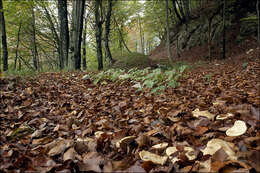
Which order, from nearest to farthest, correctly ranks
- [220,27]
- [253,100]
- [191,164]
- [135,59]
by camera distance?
1. [191,164]
2. [253,100]
3. [135,59]
4. [220,27]

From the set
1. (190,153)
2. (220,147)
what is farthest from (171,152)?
(220,147)

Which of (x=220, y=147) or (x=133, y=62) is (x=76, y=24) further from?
(x=220, y=147)

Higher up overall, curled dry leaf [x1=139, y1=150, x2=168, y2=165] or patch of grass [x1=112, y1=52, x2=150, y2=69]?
patch of grass [x1=112, y1=52, x2=150, y2=69]

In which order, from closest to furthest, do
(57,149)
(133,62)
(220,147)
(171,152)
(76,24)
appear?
1. (220,147)
2. (171,152)
3. (57,149)
4. (76,24)
5. (133,62)

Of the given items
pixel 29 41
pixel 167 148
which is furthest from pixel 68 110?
pixel 29 41

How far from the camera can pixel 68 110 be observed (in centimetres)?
270

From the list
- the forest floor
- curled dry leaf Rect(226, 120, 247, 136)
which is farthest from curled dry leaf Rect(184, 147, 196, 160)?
curled dry leaf Rect(226, 120, 247, 136)

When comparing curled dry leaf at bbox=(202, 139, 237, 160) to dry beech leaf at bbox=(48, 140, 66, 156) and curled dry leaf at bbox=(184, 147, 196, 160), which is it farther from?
dry beech leaf at bbox=(48, 140, 66, 156)

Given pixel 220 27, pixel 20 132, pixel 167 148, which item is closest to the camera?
pixel 167 148

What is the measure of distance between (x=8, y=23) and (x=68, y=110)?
59.8 feet

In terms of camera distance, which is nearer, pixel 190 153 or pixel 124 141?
pixel 190 153

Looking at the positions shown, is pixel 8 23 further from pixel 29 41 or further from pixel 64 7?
pixel 64 7

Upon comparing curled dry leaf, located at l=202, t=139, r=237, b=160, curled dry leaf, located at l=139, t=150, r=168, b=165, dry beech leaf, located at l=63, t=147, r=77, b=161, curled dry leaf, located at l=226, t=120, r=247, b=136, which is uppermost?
curled dry leaf, located at l=226, t=120, r=247, b=136

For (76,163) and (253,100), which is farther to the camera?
(253,100)
